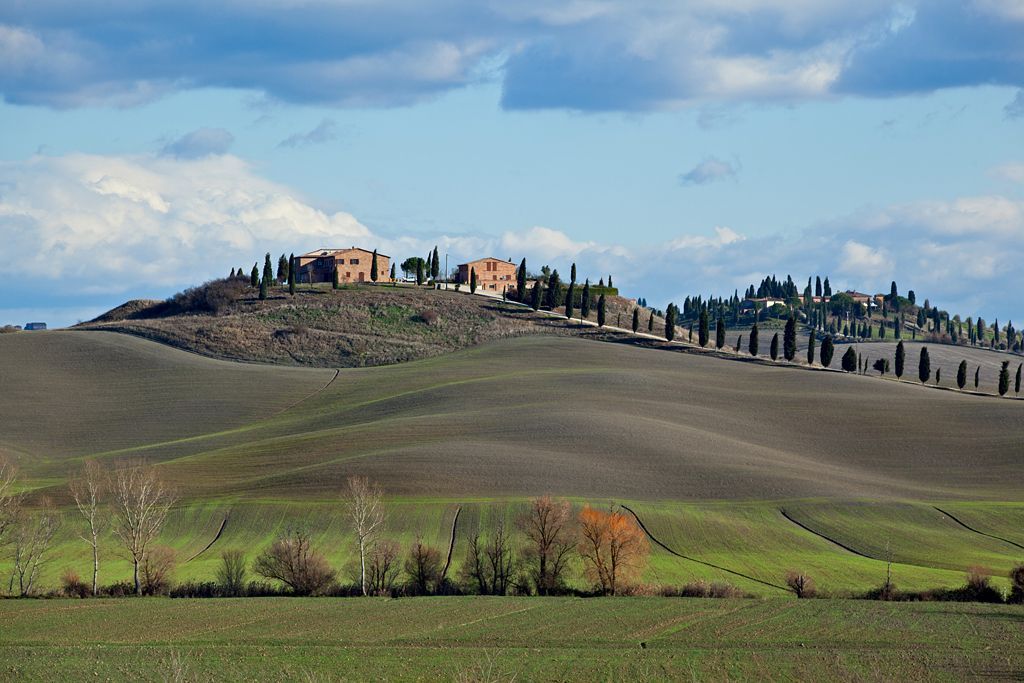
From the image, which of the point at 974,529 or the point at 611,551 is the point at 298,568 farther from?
the point at 974,529

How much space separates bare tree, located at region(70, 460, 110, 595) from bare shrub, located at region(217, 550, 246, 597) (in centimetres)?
551

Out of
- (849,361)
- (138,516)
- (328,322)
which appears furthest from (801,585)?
(328,322)

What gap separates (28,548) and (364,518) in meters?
16.1

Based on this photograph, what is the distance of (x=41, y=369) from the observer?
125500 millimetres

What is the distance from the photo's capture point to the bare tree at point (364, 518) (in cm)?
6030

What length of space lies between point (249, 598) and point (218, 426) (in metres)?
56.4

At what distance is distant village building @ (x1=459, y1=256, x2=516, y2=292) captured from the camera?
615ft

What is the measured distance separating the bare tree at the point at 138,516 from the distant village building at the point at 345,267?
100m

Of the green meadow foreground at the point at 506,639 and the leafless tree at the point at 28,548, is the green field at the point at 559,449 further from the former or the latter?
the green meadow foreground at the point at 506,639

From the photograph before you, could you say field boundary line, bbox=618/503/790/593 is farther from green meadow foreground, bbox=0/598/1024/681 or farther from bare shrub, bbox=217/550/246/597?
bare shrub, bbox=217/550/246/597

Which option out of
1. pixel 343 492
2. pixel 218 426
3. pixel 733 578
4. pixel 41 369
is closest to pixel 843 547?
pixel 733 578

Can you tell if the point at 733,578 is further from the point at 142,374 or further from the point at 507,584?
the point at 142,374

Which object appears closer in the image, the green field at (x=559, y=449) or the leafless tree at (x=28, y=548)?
the leafless tree at (x=28, y=548)

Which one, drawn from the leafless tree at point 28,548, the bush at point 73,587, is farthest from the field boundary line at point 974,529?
the leafless tree at point 28,548
